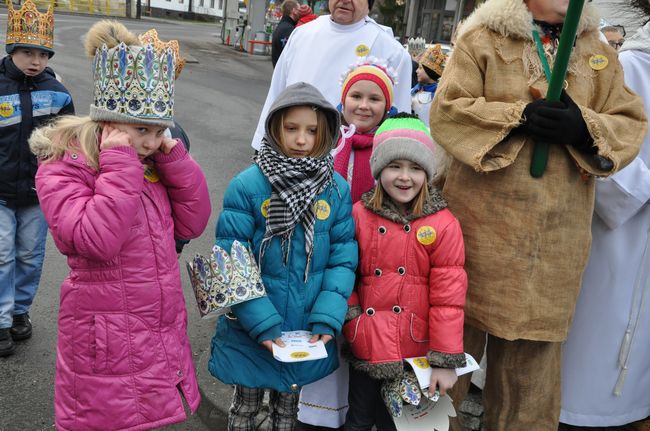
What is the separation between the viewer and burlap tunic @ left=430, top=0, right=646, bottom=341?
2.32 m

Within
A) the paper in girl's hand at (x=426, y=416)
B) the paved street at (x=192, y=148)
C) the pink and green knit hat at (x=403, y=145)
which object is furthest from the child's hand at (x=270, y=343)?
the paved street at (x=192, y=148)

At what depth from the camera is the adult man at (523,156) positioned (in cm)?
230

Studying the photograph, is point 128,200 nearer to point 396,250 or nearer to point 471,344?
point 396,250

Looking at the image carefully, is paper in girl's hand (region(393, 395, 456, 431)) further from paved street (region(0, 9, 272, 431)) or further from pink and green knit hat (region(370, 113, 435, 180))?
paved street (region(0, 9, 272, 431))

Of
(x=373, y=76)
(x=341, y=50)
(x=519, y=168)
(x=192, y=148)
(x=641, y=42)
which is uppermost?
(x=641, y=42)

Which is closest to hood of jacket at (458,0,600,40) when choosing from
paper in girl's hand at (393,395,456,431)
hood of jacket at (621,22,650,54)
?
hood of jacket at (621,22,650,54)

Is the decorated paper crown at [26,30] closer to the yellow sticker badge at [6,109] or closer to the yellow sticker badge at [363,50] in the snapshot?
the yellow sticker badge at [6,109]

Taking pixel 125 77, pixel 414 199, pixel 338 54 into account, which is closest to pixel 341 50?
pixel 338 54

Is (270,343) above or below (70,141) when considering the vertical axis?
below

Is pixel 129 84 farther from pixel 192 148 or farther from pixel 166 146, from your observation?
→ pixel 192 148

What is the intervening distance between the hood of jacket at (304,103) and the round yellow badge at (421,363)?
92 cm

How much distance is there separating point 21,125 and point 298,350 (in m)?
2.16

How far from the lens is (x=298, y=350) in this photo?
221 cm

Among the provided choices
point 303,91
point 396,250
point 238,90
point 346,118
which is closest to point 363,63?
point 346,118
